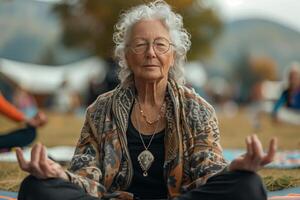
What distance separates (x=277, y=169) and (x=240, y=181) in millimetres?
2390

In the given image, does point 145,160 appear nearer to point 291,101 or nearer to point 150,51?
point 150,51

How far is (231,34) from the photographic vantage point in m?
119

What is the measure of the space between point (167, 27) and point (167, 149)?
61 centimetres

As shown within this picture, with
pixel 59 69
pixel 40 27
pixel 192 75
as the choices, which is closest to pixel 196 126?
pixel 192 75

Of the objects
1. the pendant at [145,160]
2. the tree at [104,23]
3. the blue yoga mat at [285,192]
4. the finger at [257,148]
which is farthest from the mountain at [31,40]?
the finger at [257,148]

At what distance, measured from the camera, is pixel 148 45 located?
280 centimetres

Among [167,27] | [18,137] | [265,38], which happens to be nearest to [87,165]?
[167,27]

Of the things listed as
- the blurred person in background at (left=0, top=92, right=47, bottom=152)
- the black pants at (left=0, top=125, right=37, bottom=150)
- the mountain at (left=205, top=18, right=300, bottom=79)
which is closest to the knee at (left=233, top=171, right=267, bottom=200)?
the blurred person in background at (left=0, top=92, right=47, bottom=152)

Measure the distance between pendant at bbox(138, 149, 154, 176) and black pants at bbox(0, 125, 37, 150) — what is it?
2.48 meters

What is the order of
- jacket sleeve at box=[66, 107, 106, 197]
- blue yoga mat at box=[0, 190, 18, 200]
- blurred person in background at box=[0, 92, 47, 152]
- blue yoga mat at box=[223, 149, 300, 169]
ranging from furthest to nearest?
blurred person in background at box=[0, 92, 47, 152], blue yoga mat at box=[223, 149, 300, 169], blue yoga mat at box=[0, 190, 18, 200], jacket sleeve at box=[66, 107, 106, 197]

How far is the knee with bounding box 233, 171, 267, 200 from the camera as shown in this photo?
2346 millimetres

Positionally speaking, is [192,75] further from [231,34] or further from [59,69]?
[231,34]

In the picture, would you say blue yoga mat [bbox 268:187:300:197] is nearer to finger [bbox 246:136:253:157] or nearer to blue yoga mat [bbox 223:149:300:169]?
blue yoga mat [bbox 223:149:300:169]

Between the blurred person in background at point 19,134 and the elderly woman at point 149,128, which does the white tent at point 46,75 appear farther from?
the elderly woman at point 149,128
